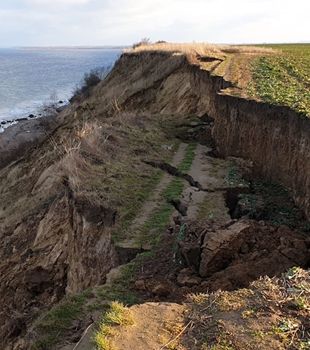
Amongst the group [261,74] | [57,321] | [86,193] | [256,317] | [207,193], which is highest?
[261,74]

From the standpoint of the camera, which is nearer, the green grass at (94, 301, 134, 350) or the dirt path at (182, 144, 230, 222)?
the green grass at (94, 301, 134, 350)

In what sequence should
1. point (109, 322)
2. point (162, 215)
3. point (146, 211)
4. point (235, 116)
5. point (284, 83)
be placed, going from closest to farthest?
point (109, 322), point (162, 215), point (146, 211), point (235, 116), point (284, 83)

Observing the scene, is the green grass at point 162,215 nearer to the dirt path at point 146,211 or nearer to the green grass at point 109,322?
the dirt path at point 146,211

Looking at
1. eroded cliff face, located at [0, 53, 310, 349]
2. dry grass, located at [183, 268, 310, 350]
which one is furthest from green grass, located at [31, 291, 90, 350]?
dry grass, located at [183, 268, 310, 350]

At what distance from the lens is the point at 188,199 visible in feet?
40.4

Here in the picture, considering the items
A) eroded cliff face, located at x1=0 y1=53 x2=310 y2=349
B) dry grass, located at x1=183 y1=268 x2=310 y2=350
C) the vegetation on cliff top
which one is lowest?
eroded cliff face, located at x1=0 y1=53 x2=310 y2=349

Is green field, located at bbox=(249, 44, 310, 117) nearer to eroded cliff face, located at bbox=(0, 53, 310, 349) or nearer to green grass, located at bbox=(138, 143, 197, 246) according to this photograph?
eroded cliff face, located at bbox=(0, 53, 310, 349)

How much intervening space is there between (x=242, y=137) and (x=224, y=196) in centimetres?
320

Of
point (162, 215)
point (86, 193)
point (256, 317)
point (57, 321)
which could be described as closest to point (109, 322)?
point (256, 317)

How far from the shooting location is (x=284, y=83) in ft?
55.3

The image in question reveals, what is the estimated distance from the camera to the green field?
13386 mm

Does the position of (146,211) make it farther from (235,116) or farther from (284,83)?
(284,83)

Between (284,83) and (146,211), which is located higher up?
(284,83)

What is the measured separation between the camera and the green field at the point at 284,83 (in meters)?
13.4
